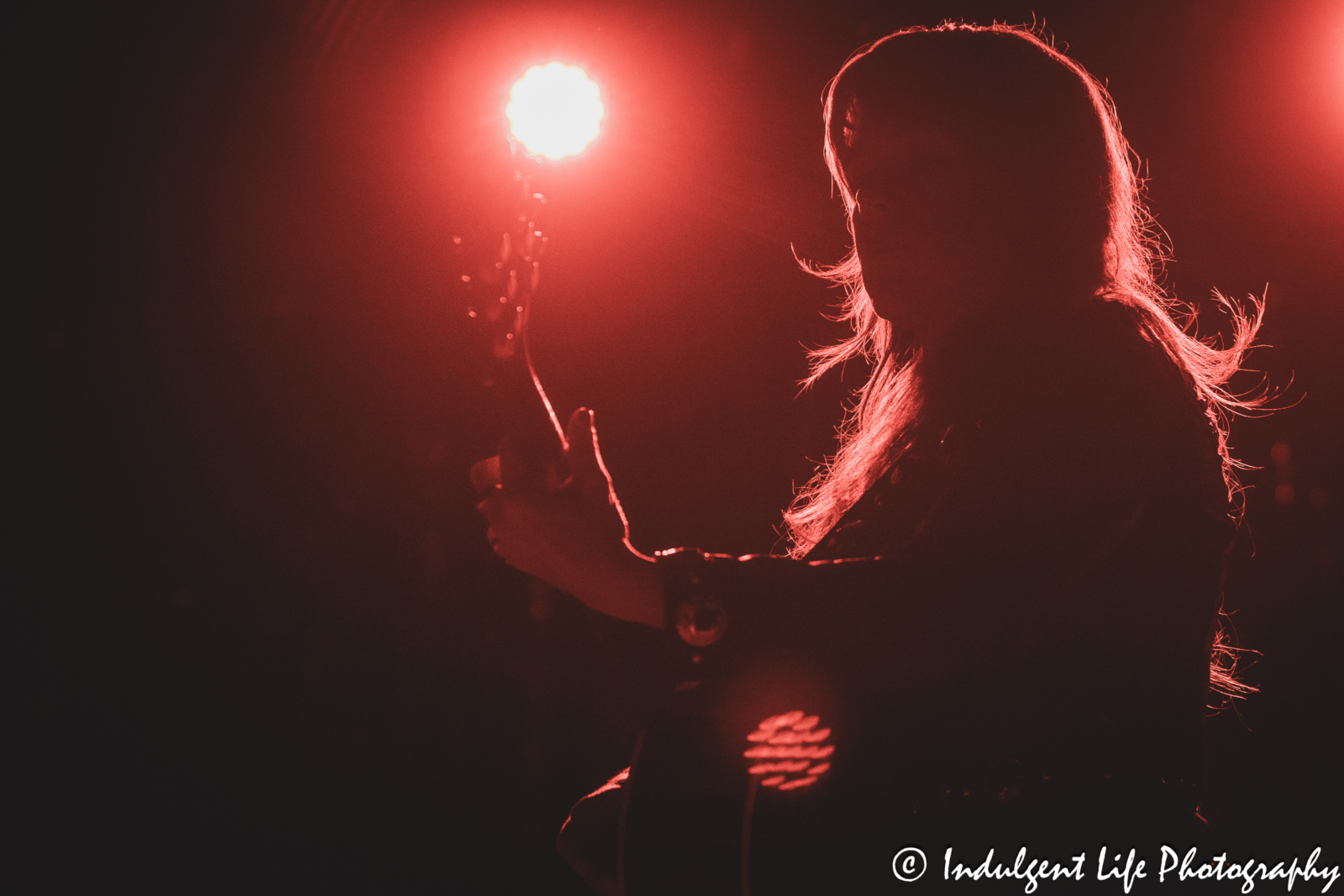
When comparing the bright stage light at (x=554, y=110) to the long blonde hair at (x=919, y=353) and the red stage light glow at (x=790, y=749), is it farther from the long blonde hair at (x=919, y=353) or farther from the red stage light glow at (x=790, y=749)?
the red stage light glow at (x=790, y=749)

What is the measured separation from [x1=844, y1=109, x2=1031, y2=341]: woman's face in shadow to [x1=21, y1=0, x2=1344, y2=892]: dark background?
60.3 inches

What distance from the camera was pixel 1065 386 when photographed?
0.56 m

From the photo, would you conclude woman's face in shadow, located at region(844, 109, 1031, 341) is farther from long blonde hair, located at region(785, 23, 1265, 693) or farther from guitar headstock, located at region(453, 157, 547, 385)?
guitar headstock, located at region(453, 157, 547, 385)

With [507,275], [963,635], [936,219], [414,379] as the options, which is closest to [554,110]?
[507,275]

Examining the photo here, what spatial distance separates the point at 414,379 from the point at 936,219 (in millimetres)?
1813

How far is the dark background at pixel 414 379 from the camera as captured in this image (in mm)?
2027

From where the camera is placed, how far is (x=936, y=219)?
0.68 m

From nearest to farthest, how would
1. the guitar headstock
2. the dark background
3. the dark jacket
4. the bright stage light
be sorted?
1. the dark jacket
2. the guitar headstock
3. the bright stage light
4. the dark background

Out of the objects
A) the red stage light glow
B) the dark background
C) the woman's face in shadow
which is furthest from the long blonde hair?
the dark background

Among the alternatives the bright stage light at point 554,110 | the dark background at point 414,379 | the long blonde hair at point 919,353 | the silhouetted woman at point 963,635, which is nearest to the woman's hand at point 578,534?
the silhouetted woman at point 963,635

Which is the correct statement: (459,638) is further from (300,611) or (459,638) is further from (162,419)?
(162,419)

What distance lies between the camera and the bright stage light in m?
0.81

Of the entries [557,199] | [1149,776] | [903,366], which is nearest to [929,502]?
[1149,776]

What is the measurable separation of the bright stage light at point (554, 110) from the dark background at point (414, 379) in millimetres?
1243
